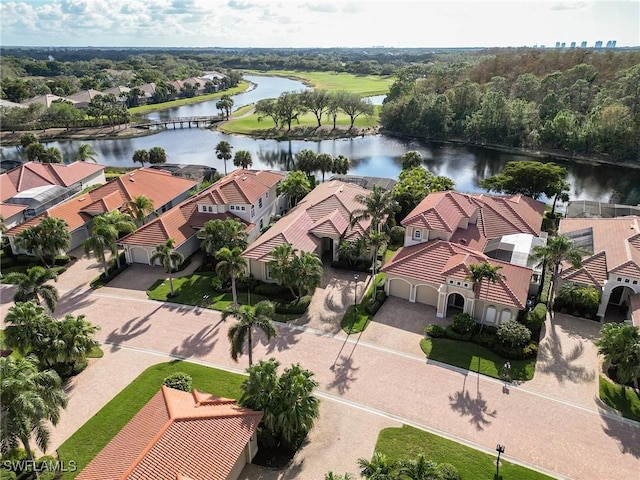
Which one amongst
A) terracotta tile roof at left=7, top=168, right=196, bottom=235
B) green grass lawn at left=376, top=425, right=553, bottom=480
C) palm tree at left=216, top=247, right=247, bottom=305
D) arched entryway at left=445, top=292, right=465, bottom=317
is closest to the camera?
green grass lawn at left=376, top=425, right=553, bottom=480

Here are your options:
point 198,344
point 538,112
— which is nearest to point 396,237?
point 198,344

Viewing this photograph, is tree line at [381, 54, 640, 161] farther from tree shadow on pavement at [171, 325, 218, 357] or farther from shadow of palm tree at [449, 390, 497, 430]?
tree shadow on pavement at [171, 325, 218, 357]

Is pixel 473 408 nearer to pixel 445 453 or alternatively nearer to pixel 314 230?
pixel 445 453

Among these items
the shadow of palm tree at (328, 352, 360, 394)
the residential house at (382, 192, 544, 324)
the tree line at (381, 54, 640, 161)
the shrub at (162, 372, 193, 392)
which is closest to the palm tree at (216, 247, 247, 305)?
the shrub at (162, 372, 193, 392)

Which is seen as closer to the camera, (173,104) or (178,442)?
(178,442)

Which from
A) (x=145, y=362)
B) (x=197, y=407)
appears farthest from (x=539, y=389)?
(x=145, y=362)

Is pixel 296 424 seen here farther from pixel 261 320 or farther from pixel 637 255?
pixel 637 255
